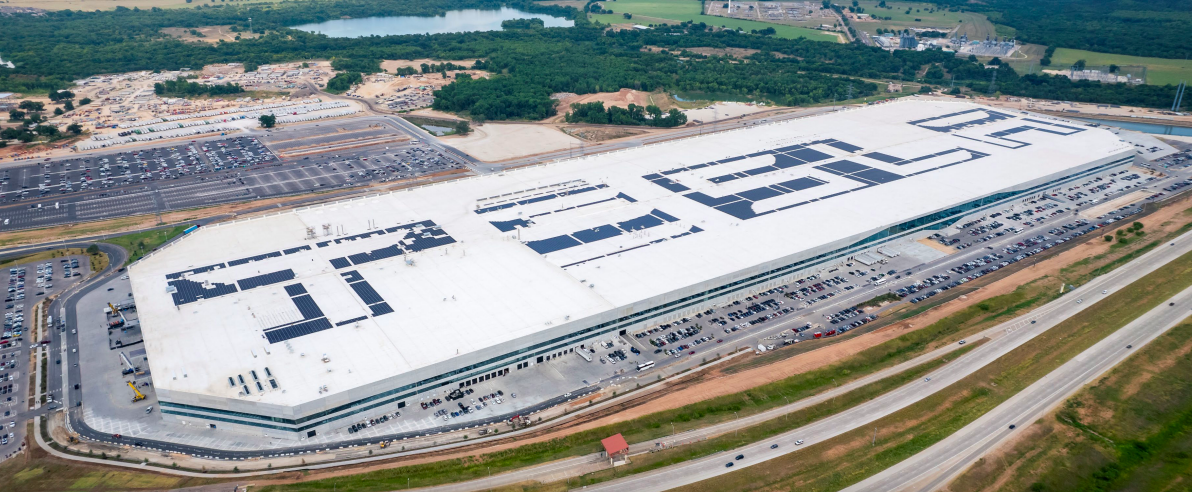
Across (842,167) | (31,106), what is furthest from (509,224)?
(31,106)

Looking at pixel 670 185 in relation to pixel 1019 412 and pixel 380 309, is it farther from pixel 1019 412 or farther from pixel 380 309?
pixel 1019 412

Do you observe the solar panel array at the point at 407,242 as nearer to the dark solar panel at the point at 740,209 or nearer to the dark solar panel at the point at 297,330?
the dark solar panel at the point at 297,330

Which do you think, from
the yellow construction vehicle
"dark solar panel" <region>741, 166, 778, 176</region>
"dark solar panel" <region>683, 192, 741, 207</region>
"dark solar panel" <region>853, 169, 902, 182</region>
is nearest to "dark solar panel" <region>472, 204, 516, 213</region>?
"dark solar panel" <region>683, 192, 741, 207</region>

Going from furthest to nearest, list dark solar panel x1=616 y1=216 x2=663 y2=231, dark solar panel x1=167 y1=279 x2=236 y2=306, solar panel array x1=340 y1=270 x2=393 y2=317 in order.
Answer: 1. dark solar panel x1=616 y1=216 x2=663 y2=231
2. dark solar panel x1=167 y1=279 x2=236 y2=306
3. solar panel array x1=340 y1=270 x2=393 y2=317

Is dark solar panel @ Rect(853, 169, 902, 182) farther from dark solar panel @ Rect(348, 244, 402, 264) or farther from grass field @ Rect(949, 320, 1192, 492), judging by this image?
dark solar panel @ Rect(348, 244, 402, 264)

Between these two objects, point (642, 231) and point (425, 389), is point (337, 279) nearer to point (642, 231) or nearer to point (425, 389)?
point (425, 389)

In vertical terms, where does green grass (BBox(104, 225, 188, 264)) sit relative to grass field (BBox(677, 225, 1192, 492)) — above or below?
below

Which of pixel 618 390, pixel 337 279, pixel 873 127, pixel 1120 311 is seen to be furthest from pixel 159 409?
pixel 873 127
